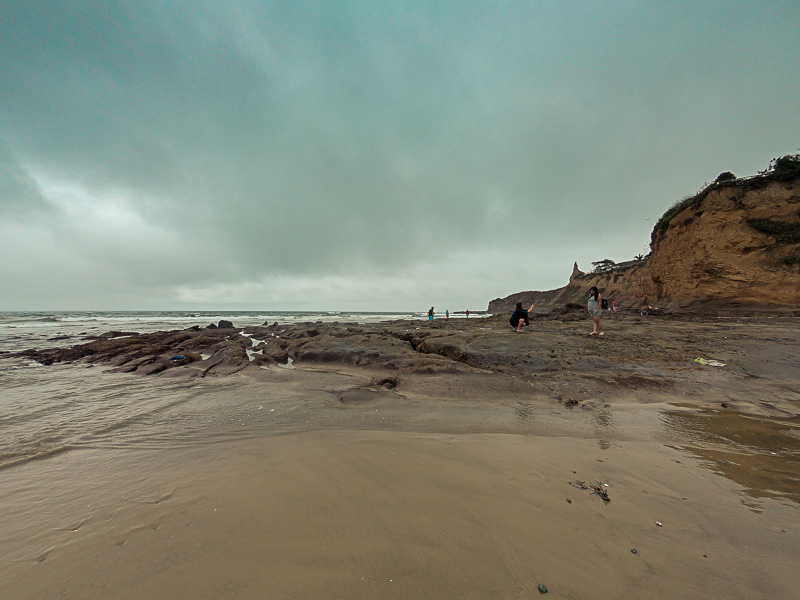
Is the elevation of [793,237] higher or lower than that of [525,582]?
higher

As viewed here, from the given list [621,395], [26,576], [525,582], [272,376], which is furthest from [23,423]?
[621,395]

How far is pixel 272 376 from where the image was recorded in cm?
809

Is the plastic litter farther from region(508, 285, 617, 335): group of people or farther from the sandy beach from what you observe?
region(508, 285, 617, 335): group of people

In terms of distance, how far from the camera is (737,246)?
15570mm

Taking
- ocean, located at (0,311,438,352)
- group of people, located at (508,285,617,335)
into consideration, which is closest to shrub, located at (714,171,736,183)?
group of people, located at (508,285,617,335)

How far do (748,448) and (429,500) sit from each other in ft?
13.2

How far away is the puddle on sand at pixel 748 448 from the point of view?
2.68 meters

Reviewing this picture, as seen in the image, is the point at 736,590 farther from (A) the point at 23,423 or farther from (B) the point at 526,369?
(A) the point at 23,423

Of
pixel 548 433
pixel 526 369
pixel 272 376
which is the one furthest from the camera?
pixel 272 376

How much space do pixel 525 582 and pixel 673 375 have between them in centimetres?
691

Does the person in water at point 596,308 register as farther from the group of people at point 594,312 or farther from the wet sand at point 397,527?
the wet sand at point 397,527

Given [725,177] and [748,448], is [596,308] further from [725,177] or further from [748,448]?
[725,177]

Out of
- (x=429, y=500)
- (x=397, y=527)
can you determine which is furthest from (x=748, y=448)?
(x=397, y=527)

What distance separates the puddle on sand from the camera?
268cm
